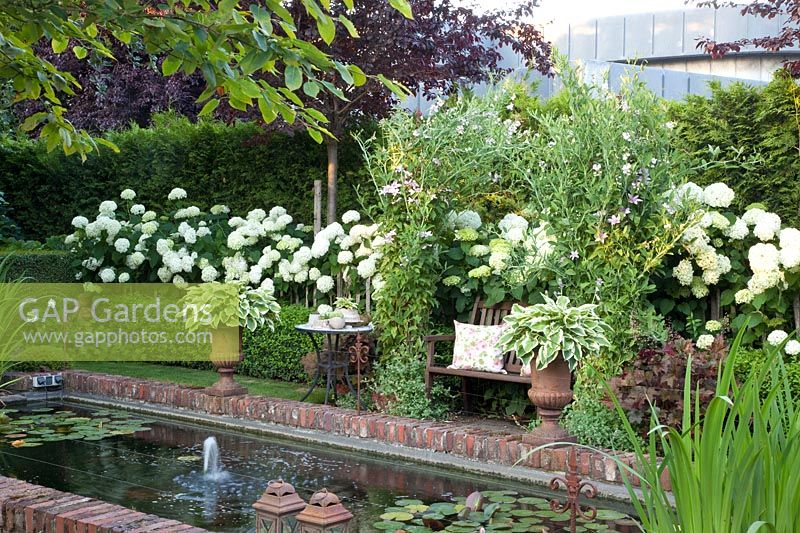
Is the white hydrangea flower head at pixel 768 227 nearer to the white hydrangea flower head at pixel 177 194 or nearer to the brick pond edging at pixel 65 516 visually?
the brick pond edging at pixel 65 516

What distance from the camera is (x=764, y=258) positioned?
636 cm

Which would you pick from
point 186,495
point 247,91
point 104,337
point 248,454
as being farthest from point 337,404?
point 247,91

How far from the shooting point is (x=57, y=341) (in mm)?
9719

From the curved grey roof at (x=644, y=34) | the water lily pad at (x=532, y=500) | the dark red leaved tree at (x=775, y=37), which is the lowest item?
the water lily pad at (x=532, y=500)

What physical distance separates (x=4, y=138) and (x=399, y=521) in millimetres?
11134

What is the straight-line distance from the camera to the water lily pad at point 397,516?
15.7ft

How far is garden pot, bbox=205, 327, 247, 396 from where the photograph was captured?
7664 millimetres

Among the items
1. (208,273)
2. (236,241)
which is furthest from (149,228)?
(236,241)

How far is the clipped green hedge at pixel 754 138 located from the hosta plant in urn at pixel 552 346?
6.62 feet

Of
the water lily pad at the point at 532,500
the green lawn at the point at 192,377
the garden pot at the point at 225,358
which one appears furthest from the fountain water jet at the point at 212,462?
the water lily pad at the point at 532,500

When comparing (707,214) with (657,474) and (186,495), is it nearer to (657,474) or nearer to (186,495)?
(186,495)

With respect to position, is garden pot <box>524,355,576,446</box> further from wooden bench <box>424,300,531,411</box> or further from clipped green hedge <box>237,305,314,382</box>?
clipped green hedge <box>237,305,314,382</box>

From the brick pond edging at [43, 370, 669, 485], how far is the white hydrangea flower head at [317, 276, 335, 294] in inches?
58.5

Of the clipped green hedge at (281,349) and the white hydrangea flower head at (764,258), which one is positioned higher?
the white hydrangea flower head at (764,258)
